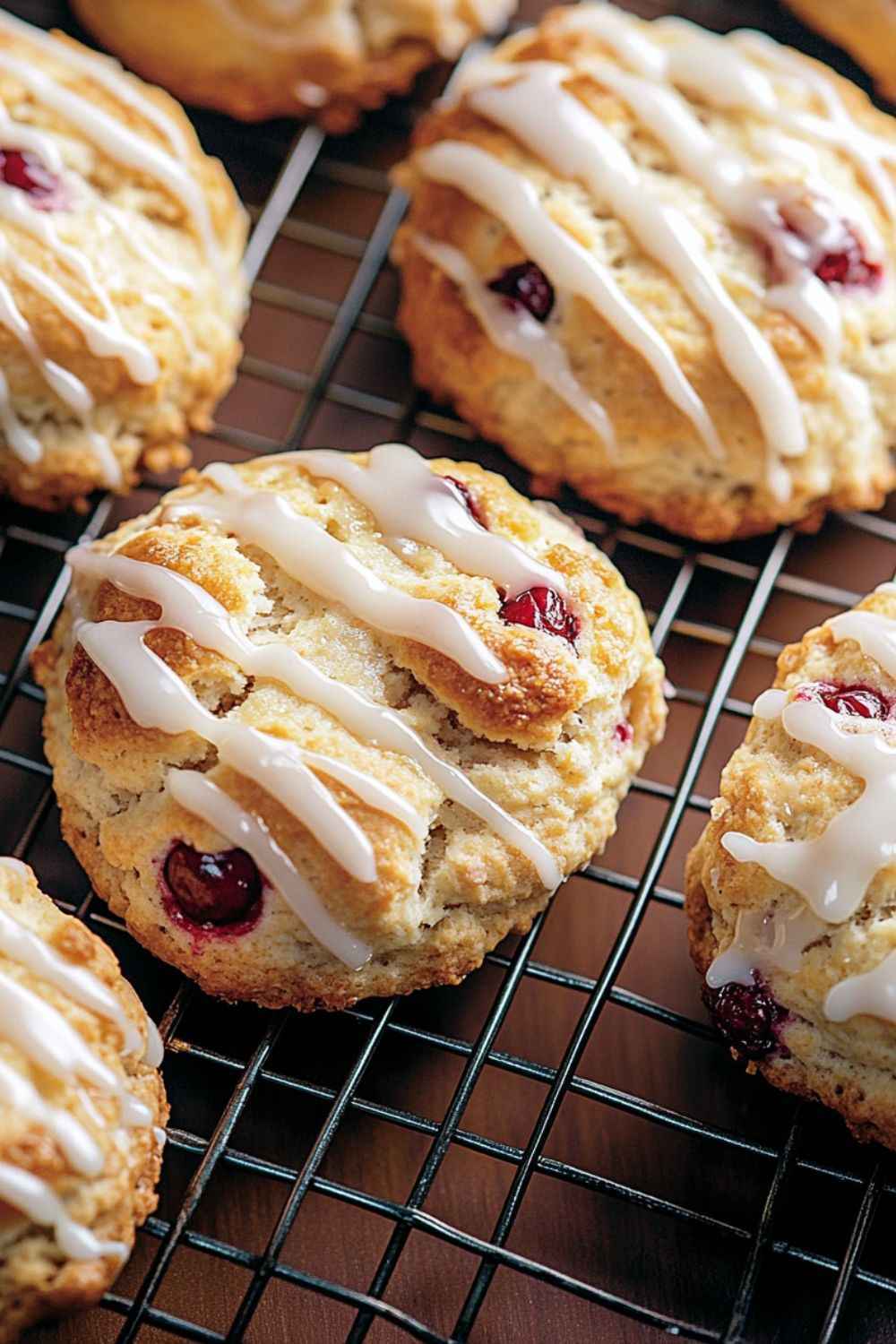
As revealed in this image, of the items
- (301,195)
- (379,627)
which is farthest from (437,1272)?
(301,195)

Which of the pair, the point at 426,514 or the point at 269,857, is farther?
the point at 426,514

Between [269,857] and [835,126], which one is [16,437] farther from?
[835,126]

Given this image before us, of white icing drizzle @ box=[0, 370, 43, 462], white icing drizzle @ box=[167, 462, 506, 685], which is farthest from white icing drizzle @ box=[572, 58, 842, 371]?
white icing drizzle @ box=[0, 370, 43, 462]

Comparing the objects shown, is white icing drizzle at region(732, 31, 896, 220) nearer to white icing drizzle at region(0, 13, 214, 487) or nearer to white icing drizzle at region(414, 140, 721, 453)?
white icing drizzle at region(414, 140, 721, 453)

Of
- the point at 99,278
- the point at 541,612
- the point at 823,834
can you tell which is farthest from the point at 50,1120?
the point at 99,278

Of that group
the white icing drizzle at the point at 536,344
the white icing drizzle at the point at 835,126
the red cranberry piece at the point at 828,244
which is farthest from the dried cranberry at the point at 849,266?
Answer: the white icing drizzle at the point at 536,344

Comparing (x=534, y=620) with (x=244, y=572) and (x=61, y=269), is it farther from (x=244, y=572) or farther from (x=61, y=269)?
(x=61, y=269)
